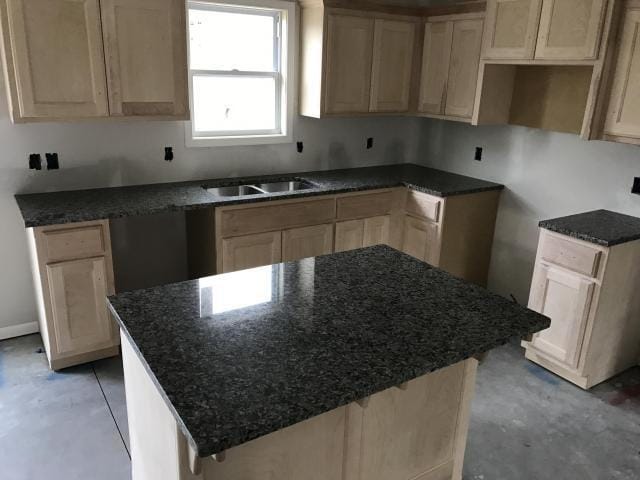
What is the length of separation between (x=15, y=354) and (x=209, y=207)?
1.45 m

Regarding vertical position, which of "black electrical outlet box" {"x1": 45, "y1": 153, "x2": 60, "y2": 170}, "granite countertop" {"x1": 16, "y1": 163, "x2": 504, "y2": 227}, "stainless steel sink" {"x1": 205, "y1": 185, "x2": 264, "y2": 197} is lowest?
"stainless steel sink" {"x1": 205, "y1": 185, "x2": 264, "y2": 197}

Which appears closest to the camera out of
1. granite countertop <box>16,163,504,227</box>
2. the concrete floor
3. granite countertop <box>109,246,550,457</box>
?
granite countertop <box>109,246,550,457</box>

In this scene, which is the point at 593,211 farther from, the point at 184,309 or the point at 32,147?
the point at 32,147

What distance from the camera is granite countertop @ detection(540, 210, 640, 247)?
2.77 metres

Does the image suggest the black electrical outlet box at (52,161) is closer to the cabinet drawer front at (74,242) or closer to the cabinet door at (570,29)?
the cabinet drawer front at (74,242)

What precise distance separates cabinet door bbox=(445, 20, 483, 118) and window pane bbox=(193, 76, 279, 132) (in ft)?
4.32

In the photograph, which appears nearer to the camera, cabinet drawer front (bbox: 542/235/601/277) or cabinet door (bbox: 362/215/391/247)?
cabinet drawer front (bbox: 542/235/601/277)

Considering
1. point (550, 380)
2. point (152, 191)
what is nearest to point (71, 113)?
point (152, 191)

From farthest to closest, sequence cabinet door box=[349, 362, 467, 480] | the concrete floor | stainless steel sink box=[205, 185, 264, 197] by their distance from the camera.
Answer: stainless steel sink box=[205, 185, 264, 197] → the concrete floor → cabinet door box=[349, 362, 467, 480]

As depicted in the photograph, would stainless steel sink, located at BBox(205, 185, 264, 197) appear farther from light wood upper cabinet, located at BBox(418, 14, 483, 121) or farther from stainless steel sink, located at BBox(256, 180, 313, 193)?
light wood upper cabinet, located at BBox(418, 14, 483, 121)

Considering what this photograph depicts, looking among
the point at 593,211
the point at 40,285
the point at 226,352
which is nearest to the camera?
the point at 226,352

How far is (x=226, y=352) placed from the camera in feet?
4.68

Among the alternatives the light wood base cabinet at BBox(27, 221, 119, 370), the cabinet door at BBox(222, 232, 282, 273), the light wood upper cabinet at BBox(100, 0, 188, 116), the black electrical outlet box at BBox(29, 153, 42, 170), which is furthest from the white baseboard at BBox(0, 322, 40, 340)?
the light wood upper cabinet at BBox(100, 0, 188, 116)

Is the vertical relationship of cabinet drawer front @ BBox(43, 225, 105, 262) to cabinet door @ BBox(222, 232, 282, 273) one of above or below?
above
